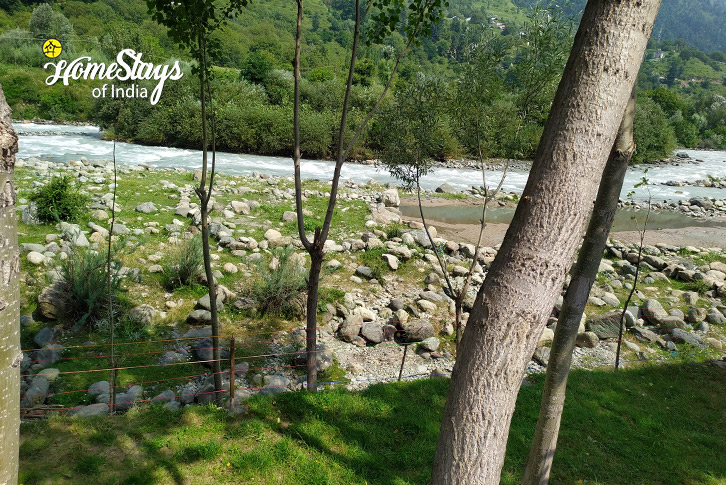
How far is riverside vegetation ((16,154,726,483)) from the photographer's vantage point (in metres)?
4.21

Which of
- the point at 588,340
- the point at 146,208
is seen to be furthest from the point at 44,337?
the point at 588,340

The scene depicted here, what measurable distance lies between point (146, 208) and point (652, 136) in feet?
117

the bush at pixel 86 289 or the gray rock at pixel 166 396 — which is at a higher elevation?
the bush at pixel 86 289

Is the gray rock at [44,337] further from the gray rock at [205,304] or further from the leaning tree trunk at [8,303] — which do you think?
the leaning tree trunk at [8,303]

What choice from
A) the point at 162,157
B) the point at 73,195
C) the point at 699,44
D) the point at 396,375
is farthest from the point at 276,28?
the point at 699,44

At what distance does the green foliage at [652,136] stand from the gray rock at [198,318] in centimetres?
3290

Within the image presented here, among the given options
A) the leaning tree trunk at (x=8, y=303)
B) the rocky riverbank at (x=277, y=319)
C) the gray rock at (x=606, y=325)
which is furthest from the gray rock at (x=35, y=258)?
the gray rock at (x=606, y=325)

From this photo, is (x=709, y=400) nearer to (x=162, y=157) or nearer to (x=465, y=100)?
(x=465, y=100)

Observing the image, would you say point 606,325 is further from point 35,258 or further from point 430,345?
point 35,258

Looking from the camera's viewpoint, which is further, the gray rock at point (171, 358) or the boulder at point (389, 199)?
the boulder at point (389, 199)

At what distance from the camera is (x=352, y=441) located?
4.53 metres

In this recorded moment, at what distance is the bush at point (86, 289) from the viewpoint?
6.73 metres

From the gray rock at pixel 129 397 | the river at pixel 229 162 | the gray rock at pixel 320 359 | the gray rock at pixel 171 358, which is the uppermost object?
the river at pixel 229 162
